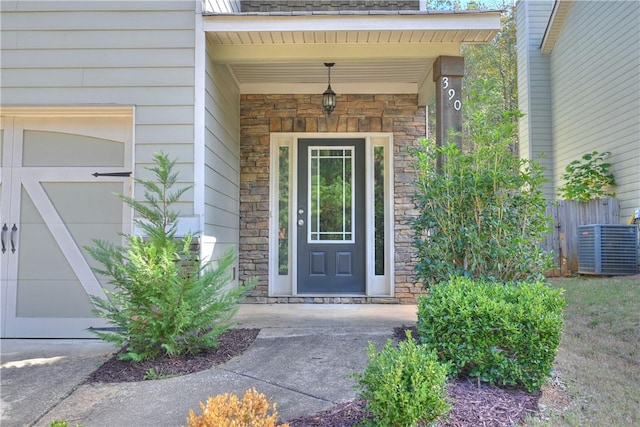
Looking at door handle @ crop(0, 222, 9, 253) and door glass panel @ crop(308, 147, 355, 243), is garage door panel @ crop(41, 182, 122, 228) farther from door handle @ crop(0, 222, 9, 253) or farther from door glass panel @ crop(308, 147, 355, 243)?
door glass panel @ crop(308, 147, 355, 243)

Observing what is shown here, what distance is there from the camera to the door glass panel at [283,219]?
5.28 metres

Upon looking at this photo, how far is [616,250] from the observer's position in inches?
255

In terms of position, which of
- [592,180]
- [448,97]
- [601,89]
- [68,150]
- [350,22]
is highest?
[601,89]

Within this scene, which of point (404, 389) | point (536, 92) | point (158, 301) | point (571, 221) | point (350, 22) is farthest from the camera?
point (536, 92)

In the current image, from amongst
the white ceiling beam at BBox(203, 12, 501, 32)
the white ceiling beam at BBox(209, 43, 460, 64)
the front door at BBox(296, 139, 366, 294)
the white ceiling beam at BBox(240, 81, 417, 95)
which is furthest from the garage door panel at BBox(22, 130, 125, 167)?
the front door at BBox(296, 139, 366, 294)

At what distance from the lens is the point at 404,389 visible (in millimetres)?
1775

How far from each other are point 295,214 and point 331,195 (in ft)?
1.66

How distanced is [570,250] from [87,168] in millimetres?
7462

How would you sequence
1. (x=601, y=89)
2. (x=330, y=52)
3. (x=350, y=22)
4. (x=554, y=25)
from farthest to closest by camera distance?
(x=554, y=25)
(x=601, y=89)
(x=330, y=52)
(x=350, y=22)

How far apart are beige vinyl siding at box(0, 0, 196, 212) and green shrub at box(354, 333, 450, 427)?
2889mm

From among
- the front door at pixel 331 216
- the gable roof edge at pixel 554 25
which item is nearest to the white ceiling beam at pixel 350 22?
the front door at pixel 331 216

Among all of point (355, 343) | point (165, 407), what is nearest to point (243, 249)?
point (355, 343)

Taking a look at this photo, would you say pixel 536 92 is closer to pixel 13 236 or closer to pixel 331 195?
pixel 331 195

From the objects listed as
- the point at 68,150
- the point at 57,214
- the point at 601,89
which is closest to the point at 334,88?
the point at 68,150
